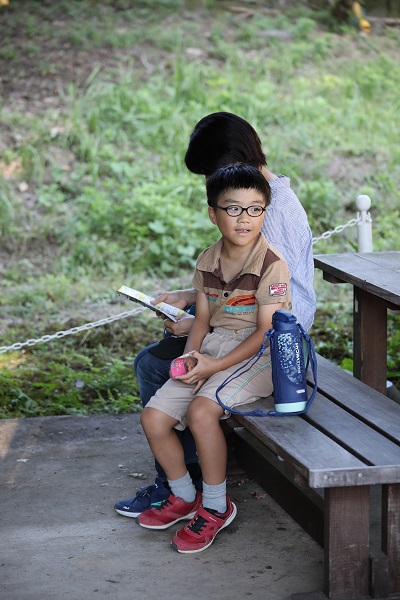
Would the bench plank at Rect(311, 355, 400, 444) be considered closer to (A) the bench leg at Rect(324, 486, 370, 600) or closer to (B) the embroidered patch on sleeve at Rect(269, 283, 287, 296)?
(A) the bench leg at Rect(324, 486, 370, 600)

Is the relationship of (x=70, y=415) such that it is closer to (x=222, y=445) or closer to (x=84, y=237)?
(x=222, y=445)

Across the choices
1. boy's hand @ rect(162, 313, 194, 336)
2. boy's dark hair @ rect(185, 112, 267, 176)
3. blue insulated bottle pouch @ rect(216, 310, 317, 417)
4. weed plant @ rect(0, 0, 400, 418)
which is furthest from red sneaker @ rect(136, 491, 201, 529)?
weed plant @ rect(0, 0, 400, 418)

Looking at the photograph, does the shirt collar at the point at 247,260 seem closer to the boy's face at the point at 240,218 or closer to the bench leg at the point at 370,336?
the boy's face at the point at 240,218

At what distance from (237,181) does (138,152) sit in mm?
5575

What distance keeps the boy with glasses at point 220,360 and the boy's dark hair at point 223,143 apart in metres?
0.15

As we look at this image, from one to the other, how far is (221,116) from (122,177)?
4976 millimetres

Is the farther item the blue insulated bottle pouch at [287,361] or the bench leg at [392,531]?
the blue insulated bottle pouch at [287,361]

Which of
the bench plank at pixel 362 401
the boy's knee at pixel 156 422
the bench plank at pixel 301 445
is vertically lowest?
the boy's knee at pixel 156 422

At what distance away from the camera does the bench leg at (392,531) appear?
2.72 metres

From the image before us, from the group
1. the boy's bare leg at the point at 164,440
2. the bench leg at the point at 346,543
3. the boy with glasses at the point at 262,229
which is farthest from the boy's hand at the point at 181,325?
the bench leg at the point at 346,543

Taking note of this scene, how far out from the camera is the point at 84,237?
25.1 feet

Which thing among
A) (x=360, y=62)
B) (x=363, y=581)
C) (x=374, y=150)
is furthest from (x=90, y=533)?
(x=360, y=62)

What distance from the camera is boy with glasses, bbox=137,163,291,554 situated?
10.4 ft

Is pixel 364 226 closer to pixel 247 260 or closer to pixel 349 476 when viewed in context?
pixel 247 260
